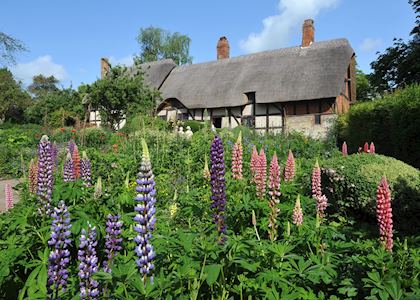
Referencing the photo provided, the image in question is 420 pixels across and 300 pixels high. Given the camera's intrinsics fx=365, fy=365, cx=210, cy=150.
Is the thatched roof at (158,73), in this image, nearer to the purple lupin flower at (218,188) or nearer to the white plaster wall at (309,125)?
the white plaster wall at (309,125)

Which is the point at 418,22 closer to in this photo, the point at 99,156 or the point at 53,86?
the point at 99,156

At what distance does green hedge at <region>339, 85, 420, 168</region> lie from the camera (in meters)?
10.1

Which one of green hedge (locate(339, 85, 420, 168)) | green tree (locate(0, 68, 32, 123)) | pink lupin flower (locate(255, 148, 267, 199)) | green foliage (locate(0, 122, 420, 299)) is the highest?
green tree (locate(0, 68, 32, 123))

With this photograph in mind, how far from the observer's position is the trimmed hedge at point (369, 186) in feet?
18.2

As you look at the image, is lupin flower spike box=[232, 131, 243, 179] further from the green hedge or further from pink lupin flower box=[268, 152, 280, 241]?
the green hedge

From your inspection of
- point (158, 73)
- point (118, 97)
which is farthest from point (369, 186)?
point (158, 73)

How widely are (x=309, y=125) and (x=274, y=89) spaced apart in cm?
389

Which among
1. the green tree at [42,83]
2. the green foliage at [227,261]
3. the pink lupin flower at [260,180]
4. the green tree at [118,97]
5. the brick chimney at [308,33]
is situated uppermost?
the green tree at [42,83]

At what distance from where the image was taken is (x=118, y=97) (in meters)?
25.3

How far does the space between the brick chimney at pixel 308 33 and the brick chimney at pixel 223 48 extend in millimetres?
8063

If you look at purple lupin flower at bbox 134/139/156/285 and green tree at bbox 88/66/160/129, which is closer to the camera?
purple lupin flower at bbox 134/139/156/285

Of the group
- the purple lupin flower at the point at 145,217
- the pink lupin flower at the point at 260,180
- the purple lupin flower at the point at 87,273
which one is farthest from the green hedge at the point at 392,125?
the purple lupin flower at the point at 87,273

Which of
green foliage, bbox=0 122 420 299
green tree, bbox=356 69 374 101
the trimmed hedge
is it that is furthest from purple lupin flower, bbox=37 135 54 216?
green tree, bbox=356 69 374 101

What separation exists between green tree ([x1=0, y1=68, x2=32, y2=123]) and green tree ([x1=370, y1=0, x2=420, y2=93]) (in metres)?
44.8
